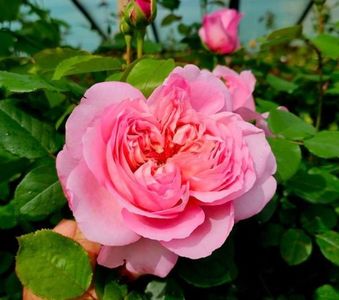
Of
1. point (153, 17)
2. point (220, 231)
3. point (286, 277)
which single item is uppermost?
point (153, 17)

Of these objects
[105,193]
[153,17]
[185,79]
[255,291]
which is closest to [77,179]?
→ [105,193]

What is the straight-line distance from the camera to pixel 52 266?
0.49 metres

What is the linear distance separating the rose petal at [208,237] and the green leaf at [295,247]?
23 centimetres

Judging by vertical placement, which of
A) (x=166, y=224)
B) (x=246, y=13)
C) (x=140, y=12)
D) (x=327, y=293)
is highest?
(x=140, y=12)

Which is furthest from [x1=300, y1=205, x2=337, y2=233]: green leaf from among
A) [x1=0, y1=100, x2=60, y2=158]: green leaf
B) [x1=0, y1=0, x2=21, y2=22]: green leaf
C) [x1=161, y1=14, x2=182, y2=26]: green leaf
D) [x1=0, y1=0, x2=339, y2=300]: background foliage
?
[x1=161, y1=14, x2=182, y2=26]: green leaf

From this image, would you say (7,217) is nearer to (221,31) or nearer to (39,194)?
(39,194)

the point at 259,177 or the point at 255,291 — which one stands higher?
the point at 259,177

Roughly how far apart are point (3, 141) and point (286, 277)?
434mm

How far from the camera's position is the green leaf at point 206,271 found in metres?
0.51

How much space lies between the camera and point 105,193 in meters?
0.44

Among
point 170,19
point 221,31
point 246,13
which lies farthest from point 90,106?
point 246,13

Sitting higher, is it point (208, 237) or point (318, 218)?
point (208, 237)

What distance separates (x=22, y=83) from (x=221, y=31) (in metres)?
0.74

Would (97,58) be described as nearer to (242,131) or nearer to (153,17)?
(153,17)
